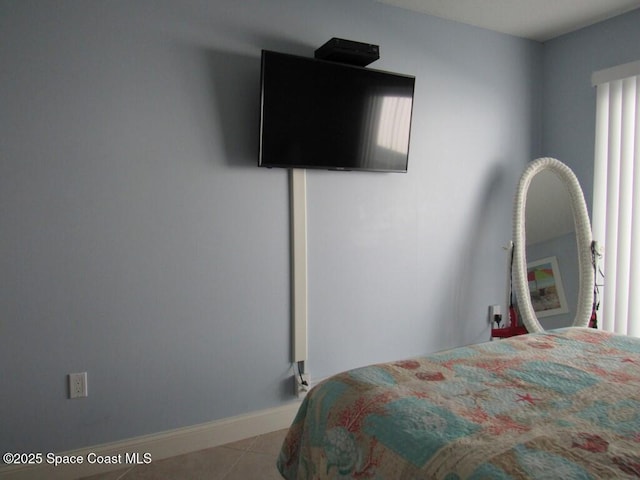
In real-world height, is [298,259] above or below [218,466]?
above

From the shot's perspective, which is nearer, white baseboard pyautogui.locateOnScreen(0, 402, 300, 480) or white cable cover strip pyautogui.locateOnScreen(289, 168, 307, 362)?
white baseboard pyautogui.locateOnScreen(0, 402, 300, 480)

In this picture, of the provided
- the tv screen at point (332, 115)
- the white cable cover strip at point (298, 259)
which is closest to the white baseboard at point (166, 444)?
the white cable cover strip at point (298, 259)

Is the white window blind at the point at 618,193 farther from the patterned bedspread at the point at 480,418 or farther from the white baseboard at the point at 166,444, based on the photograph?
the white baseboard at the point at 166,444

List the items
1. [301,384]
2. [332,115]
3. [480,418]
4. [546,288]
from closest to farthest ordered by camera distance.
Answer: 1. [480,418]
2. [332,115]
3. [301,384]
4. [546,288]

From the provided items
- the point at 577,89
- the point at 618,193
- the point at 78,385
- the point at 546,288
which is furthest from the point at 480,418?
the point at 577,89

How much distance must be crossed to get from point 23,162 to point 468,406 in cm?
198

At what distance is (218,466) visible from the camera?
2207mm

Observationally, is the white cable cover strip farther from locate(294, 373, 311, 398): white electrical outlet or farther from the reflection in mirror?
the reflection in mirror

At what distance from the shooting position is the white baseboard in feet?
6.64

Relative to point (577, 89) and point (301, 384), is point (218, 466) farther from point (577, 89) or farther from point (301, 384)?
point (577, 89)

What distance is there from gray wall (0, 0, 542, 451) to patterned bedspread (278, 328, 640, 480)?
998 millimetres

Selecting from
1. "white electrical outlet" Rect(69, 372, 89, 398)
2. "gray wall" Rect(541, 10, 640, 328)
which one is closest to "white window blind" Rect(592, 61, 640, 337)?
"gray wall" Rect(541, 10, 640, 328)

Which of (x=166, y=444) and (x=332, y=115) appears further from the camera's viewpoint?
(x=332, y=115)

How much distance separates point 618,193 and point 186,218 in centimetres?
Answer: 272
